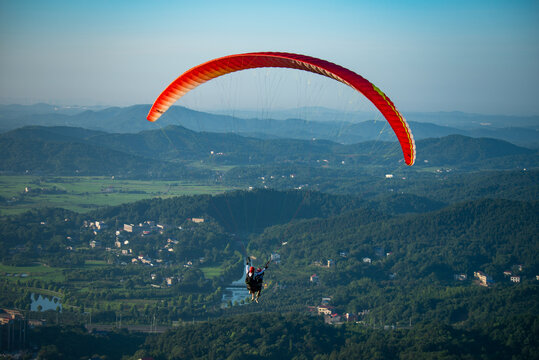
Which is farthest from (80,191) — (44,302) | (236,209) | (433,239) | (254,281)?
(254,281)

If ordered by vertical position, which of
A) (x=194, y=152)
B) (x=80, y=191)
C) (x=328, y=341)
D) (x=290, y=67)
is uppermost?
(x=290, y=67)

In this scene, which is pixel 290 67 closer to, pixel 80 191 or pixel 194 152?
pixel 80 191

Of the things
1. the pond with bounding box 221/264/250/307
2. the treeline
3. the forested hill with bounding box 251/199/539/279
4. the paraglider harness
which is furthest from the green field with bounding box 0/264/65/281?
the paraglider harness

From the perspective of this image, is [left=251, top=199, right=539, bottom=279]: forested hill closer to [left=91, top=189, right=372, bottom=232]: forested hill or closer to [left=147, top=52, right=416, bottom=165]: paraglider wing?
[left=91, top=189, right=372, bottom=232]: forested hill

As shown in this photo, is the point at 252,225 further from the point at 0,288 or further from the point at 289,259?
the point at 0,288

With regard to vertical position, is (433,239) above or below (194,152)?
below
